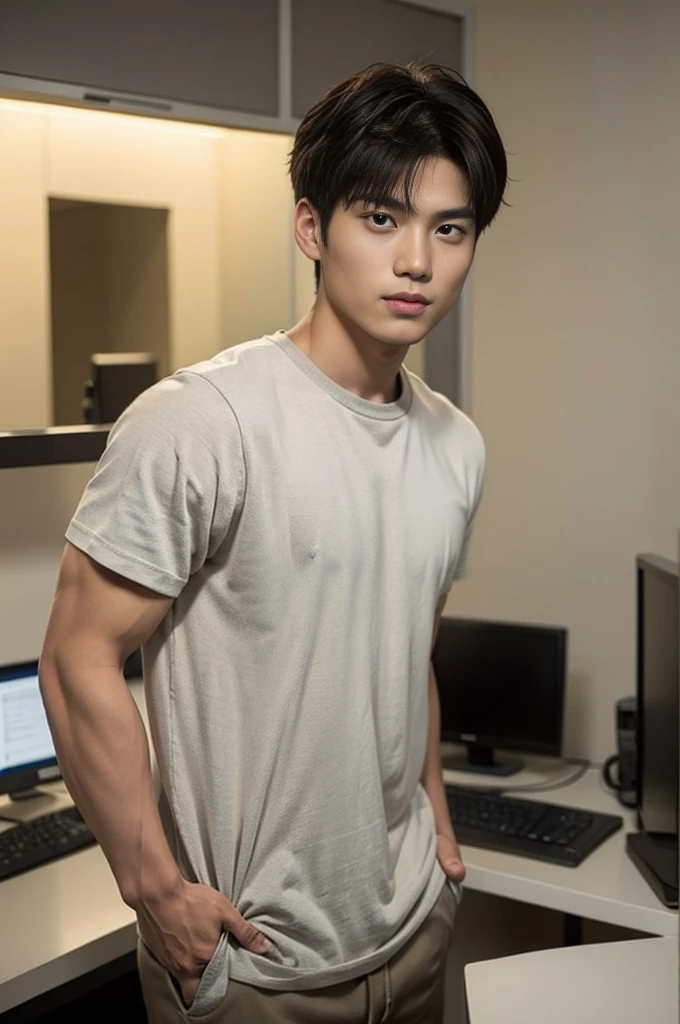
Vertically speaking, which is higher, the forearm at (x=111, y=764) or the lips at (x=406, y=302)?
the lips at (x=406, y=302)

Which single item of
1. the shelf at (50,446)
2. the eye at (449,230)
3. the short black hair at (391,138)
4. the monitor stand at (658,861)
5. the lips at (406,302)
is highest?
the short black hair at (391,138)

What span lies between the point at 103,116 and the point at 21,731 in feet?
3.49

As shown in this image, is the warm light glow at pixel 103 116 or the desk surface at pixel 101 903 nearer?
the desk surface at pixel 101 903

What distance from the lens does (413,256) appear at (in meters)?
1.39

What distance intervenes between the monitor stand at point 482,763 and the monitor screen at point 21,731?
832 millimetres

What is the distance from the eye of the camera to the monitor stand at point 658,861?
6.35 ft

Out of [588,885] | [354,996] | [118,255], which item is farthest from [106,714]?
[118,255]

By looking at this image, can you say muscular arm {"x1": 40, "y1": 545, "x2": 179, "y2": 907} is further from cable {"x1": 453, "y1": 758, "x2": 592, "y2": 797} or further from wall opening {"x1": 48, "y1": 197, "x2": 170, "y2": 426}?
cable {"x1": 453, "y1": 758, "x2": 592, "y2": 797}

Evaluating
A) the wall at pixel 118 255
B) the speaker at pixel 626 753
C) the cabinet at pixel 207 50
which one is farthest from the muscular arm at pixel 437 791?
the cabinet at pixel 207 50

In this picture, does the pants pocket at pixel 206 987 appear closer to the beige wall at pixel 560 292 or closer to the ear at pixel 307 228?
the ear at pixel 307 228

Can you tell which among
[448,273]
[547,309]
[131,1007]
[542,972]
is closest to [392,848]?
[542,972]

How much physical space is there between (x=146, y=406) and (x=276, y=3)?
1105 mm

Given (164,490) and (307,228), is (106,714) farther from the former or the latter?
(307,228)

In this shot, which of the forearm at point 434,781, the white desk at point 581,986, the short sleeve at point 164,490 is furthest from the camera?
the forearm at point 434,781
